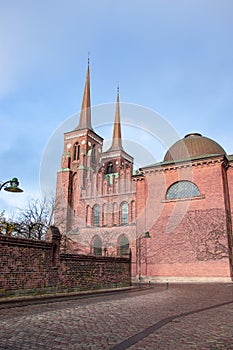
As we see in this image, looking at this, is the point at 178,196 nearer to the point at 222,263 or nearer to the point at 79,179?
the point at 222,263

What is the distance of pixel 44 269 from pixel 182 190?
17.9 meters

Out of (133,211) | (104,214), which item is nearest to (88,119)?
(104,214)

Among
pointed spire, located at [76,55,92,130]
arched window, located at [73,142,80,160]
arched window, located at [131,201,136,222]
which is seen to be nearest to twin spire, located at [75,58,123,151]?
pointed spire, located at [76,55,92,130]

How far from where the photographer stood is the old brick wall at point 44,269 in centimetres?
1072

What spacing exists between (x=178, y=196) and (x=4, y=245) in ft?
64.4

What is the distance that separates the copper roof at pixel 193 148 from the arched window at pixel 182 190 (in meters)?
2.99

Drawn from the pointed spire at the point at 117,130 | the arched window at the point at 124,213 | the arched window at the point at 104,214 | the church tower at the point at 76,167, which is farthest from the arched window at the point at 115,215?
the pointed spire at the point at 117,130

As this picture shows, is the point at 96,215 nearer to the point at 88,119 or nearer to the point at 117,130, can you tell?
the point at 88,119

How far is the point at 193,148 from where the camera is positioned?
30.4 metres

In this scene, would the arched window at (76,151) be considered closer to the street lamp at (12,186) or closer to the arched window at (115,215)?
the arched window at (115,215)

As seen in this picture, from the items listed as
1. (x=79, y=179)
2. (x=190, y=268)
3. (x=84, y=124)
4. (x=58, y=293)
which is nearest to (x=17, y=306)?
(x=58, y=293)

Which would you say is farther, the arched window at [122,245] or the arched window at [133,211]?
the arched window at [133,211]

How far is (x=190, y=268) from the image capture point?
25219 millimetres

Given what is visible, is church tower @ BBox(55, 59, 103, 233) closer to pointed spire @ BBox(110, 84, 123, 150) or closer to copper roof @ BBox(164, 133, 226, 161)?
pointed spire @ BBox(110, 84, 123, 150)
